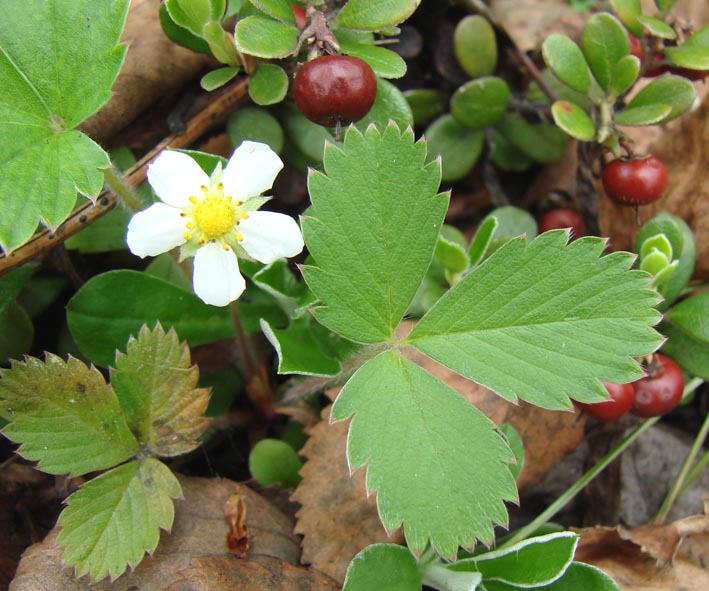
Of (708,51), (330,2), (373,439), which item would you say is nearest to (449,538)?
(373,439)

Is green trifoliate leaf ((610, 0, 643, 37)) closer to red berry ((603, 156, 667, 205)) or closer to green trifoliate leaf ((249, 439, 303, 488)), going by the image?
red berry ((603, 156, 667, 205))

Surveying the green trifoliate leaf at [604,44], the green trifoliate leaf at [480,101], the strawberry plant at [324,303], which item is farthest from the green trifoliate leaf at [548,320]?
the green trifoliate leaf at [480,101]

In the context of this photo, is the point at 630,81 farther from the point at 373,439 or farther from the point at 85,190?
the point at 85,190

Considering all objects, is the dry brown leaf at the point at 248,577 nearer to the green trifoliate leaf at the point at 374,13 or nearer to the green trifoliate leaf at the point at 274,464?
the green trifoliate leaf at the point at 274,464

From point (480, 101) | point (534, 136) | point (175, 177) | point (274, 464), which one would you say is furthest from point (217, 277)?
point (534, 136)

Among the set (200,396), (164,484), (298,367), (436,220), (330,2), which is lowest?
(164,484)

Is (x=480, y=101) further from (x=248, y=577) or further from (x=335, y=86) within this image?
(x=248, y=577)
